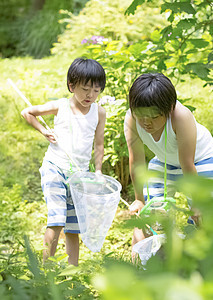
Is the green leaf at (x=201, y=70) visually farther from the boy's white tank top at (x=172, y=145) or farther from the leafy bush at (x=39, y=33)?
the leafy bush at (x=39, y=33)

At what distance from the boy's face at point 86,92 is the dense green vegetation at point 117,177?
484 millimetres

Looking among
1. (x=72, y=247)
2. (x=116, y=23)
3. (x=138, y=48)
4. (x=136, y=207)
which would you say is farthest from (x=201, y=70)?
(x=116, y=23)

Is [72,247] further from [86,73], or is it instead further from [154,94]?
[154,94]

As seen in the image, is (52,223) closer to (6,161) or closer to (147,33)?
(6,161)

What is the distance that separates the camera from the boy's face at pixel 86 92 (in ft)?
7.10

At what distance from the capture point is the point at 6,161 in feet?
12.9

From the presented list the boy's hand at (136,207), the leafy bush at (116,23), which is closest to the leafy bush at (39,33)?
the leafy bush at (116,23)

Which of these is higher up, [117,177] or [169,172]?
[169,172]

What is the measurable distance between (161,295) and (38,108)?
2031mm

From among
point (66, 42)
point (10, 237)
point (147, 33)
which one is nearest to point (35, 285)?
point (10, 237)

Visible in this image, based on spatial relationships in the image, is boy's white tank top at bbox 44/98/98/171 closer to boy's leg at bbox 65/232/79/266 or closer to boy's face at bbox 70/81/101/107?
boy's face at bbox 70/81/101/107

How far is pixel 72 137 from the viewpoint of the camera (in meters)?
2.27

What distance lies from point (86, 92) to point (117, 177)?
1122mm

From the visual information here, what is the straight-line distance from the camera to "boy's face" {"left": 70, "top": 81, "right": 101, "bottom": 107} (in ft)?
7.10
